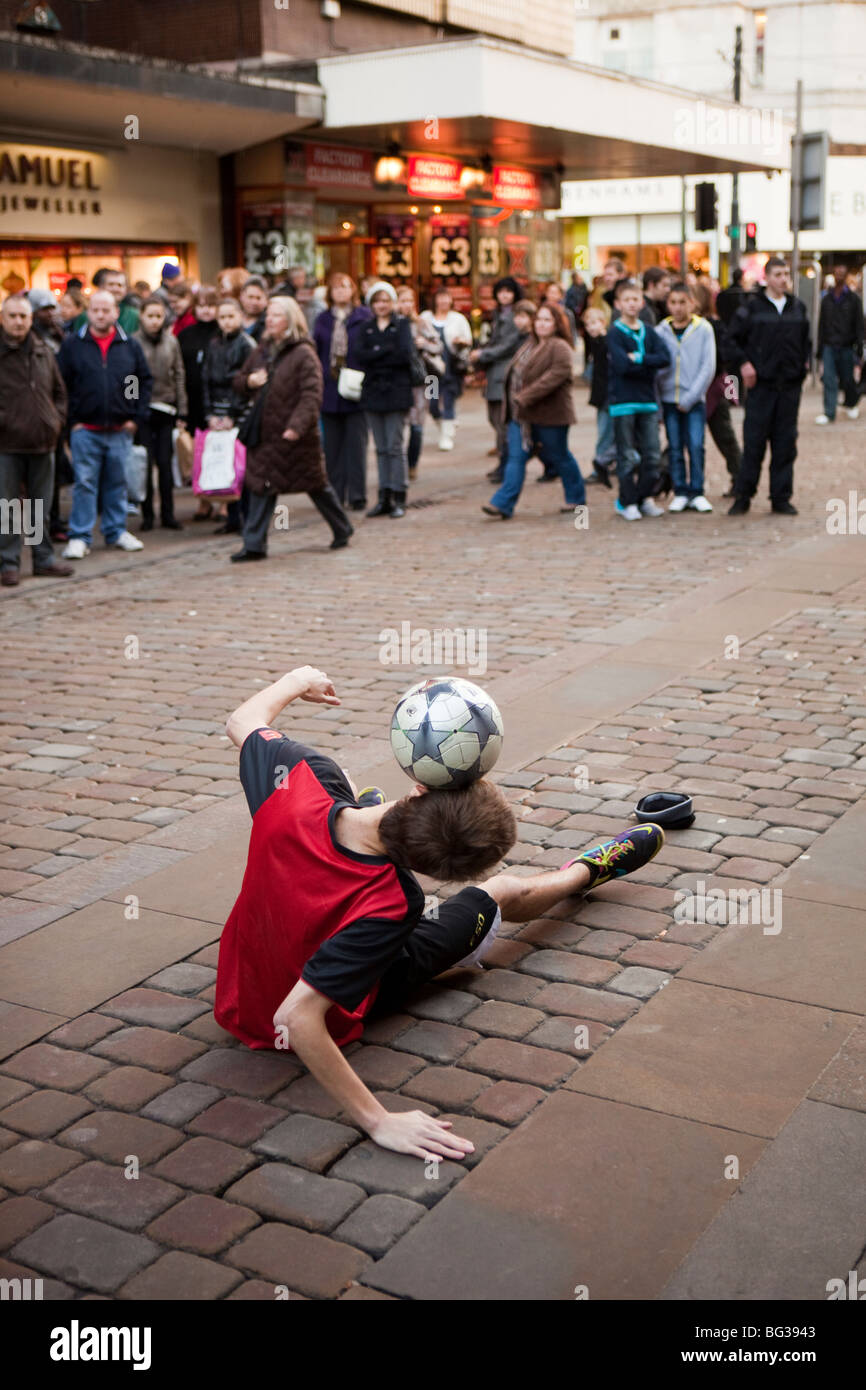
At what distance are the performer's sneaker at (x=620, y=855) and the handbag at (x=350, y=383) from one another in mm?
8644

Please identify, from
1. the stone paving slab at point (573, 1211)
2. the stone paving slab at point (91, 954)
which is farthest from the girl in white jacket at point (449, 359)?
the stone paving slab at point (573, 1211)

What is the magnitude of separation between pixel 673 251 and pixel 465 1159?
167 ft

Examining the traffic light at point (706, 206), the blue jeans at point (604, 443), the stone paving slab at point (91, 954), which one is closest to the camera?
the stone paving slab at point (91, 954)

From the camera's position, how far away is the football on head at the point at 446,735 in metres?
3.43

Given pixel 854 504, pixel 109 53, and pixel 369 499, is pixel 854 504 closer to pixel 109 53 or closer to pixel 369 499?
pixel 369 499

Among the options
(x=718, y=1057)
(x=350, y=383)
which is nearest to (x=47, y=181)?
(x=350, y=383)

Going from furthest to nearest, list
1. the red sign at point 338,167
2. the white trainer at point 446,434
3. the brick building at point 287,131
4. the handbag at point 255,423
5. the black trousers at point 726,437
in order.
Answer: the red sign at point 338,167 → the brick building at point 287,131 → the white trainer at point 446,434 → the black trousers at point 726,437 → the handbag at point 255,423

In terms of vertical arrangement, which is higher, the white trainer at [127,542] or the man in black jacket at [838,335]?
the man in black jacket at [838,335]

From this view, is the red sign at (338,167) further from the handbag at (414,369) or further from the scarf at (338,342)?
the handbag at (414,369)

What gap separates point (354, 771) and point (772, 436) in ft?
24.9

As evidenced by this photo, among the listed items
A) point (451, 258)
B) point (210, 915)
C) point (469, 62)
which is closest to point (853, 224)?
point (451, 258)

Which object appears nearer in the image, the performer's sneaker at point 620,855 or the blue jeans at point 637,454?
the performer's sneaker at point 620,855

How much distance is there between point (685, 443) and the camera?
13086mm

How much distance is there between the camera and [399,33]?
25.5 m
